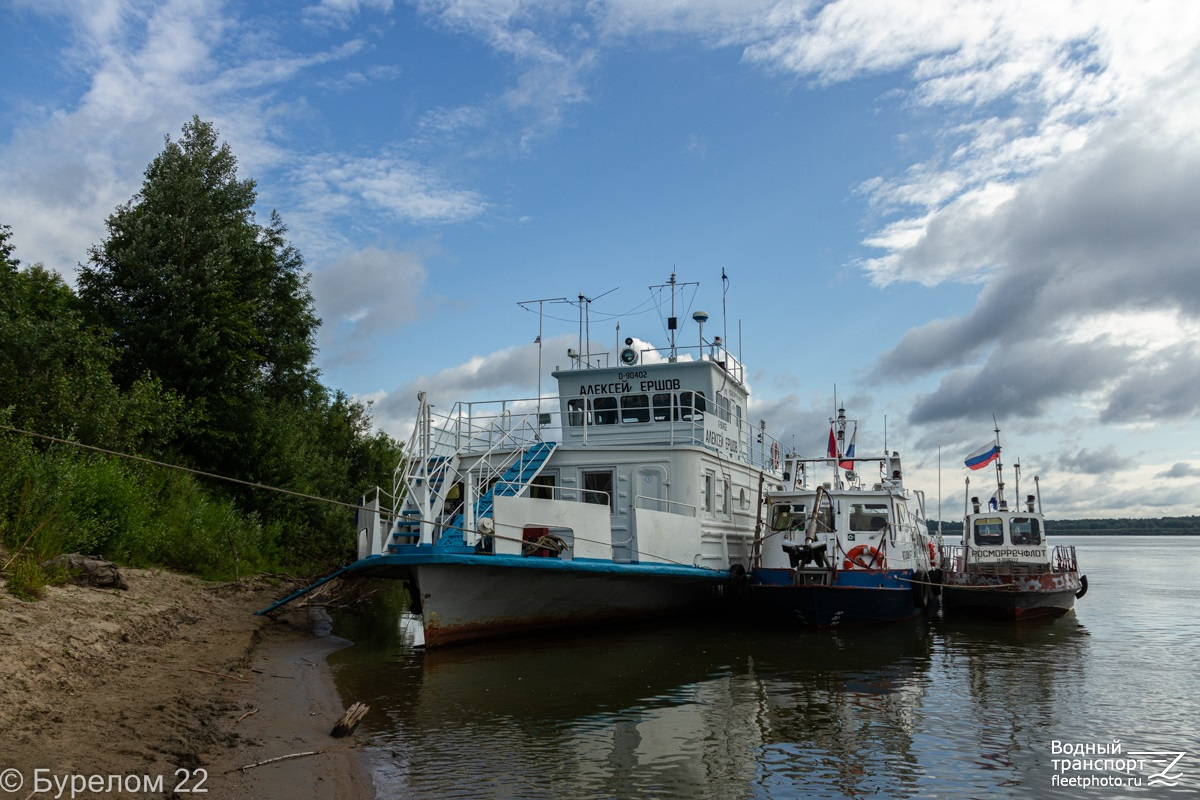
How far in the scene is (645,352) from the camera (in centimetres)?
2095

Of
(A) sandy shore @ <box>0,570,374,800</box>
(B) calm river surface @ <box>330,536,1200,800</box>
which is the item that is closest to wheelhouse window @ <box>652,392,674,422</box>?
(B) calm river surface @ <box>330,536,1200,800</box>

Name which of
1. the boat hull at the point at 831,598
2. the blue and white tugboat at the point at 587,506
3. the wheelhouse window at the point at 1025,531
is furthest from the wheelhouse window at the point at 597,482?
the wheelhouse window at the point at 1025,531

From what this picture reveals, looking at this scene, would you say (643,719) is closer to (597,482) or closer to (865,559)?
(597,482)

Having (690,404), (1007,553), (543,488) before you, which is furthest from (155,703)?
(1007,553)

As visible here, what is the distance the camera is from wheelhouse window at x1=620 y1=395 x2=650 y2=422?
20.4 m

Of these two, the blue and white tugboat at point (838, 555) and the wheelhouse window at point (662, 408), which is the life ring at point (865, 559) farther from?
the wheelhouse window at point (662, 408)

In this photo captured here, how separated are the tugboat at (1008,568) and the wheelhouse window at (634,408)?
8124 mm

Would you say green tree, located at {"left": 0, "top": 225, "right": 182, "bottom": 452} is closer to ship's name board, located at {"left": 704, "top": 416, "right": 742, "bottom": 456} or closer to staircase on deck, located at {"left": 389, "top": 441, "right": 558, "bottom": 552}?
staircase on deck, located at {"left": 389, "top": 441, "right": 558, "bottom": 552}

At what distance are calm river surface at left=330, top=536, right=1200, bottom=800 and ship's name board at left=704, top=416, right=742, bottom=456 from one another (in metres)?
4.31

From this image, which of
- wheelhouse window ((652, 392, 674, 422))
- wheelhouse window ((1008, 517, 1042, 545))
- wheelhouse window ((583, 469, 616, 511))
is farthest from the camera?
wheelhouse window ((1008, 517, 1042, 545))

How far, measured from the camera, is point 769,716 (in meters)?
10.6

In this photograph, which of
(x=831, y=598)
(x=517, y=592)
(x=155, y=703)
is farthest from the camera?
(x=831, y=598)

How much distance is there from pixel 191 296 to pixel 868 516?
1776 cm

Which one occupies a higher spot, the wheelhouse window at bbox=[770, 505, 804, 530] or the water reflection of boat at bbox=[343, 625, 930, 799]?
the wheelhouse window at bbox=[770, 505, 804, 530]
